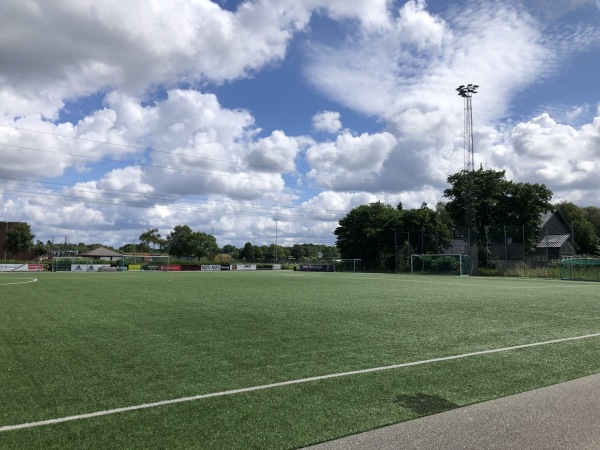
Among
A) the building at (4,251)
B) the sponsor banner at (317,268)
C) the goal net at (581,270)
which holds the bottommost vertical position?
the sponsor banner at (317,268)

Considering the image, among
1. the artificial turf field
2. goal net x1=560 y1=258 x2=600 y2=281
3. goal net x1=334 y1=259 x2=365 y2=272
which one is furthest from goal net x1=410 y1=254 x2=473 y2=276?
the artificial turf field

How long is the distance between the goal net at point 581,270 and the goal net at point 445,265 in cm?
1098

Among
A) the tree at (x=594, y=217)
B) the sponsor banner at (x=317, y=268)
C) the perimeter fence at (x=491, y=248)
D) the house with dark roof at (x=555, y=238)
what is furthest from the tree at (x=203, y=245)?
the tree at (x=594, y=217)

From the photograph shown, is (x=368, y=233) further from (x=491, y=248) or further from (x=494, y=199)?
(x=491, y=248)

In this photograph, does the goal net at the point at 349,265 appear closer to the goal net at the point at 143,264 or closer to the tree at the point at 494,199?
the tree at the point at 494,199

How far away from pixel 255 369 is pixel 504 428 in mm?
3471

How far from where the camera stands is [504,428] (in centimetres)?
444

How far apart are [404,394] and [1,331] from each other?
8.90m

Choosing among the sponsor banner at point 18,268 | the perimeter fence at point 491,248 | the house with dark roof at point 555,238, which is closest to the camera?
the perimeter fence at point 491,248

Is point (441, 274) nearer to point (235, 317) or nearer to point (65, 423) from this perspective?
point (235, 317)

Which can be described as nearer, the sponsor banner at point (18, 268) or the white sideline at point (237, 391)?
the white sideline at point (237, 391)

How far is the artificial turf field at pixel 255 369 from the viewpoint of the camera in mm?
4430

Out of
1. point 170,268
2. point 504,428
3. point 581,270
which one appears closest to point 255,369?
point 504,428

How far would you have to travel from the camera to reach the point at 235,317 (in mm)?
12109
